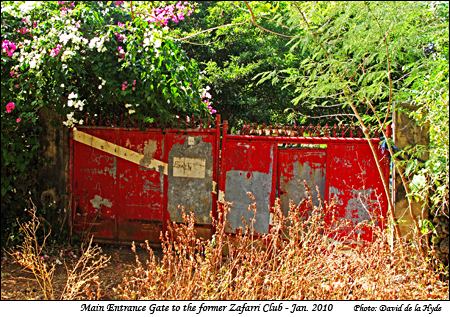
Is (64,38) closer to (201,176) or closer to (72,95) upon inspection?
(72,95)

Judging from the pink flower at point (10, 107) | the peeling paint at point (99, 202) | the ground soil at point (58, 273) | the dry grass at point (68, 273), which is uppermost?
the pink flower at point (10, 107)

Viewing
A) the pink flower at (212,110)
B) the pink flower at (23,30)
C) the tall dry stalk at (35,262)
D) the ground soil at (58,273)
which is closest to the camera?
the tall dry stalk at (35,262)

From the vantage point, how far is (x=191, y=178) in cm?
382

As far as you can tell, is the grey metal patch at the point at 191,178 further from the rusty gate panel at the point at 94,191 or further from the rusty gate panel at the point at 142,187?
the rusty gate panel at the point at 94,191

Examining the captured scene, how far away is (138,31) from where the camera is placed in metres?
3.49

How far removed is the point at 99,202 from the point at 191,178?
812 millimetres

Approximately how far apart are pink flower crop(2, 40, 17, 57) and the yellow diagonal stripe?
0.75 metres

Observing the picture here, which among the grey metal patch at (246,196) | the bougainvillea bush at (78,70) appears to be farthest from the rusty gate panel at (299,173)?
the bougainvillea bush at (78,70)

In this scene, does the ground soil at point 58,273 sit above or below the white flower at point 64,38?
below

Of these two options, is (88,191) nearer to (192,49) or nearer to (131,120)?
(131,120)

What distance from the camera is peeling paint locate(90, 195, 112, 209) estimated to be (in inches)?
157

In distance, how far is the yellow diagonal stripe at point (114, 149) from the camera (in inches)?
153

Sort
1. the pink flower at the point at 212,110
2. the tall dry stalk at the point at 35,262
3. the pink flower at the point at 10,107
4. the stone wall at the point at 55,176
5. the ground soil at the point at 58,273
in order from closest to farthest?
the tall dry stalk at the point at 35,262 → the ground soil at the point at 58,273 → the pink flower at the point at 212,110 → the pink flower at the point at 10,107 → the stone wall at the point at 55,176
